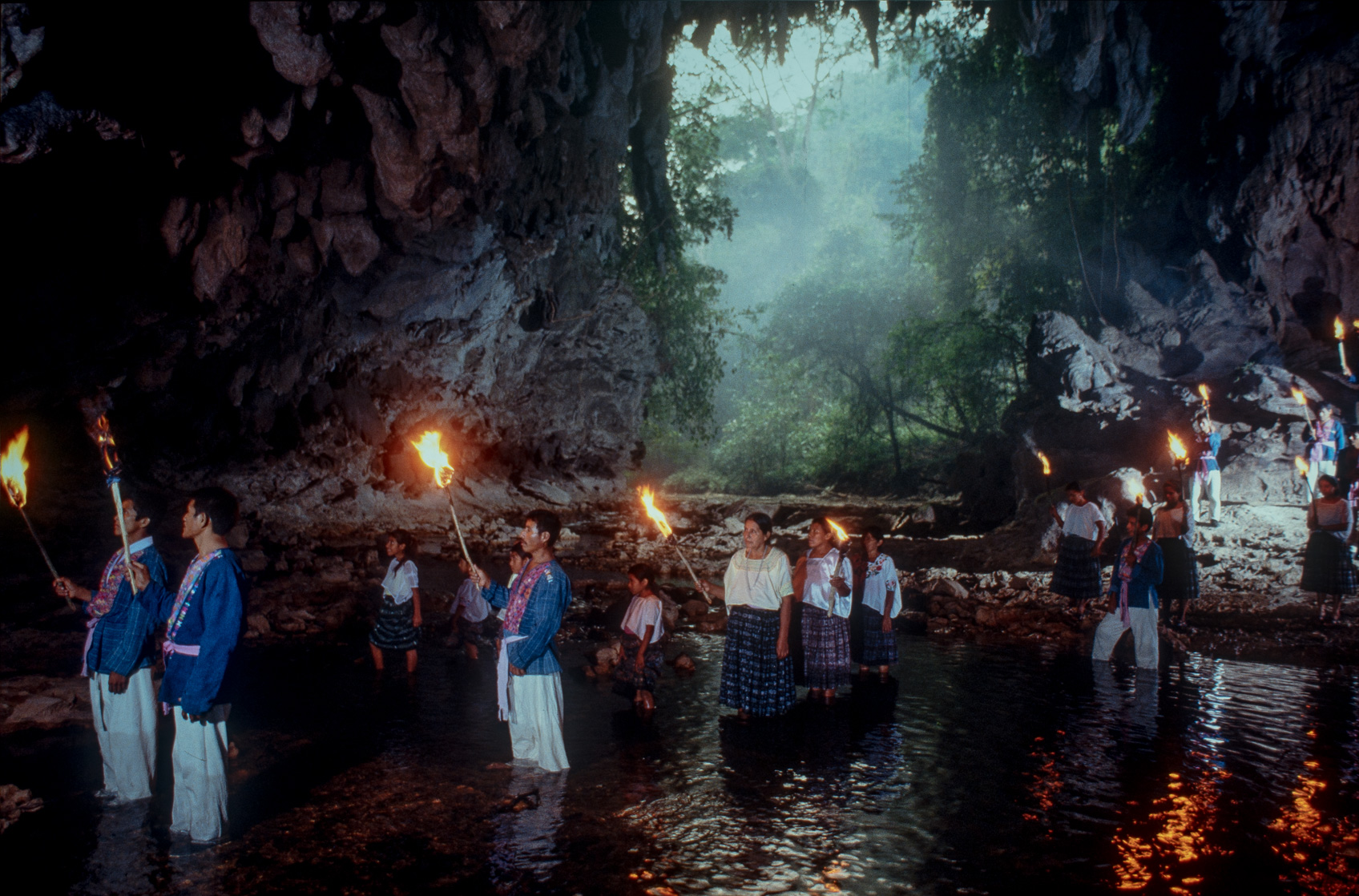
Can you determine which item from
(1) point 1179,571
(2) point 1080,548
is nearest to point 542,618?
(2) point 1080,548

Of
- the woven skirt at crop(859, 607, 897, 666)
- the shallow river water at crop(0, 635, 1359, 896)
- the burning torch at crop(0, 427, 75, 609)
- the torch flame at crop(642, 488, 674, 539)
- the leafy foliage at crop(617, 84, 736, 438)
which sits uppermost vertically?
the leafy foliage at crop(617, 84, 736, 438)

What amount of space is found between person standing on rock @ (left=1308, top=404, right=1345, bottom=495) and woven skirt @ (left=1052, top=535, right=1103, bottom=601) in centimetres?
715

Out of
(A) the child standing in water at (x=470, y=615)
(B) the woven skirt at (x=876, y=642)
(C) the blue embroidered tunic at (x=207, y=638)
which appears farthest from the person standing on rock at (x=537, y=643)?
(B) the woven skirt at (x=876, y=642)

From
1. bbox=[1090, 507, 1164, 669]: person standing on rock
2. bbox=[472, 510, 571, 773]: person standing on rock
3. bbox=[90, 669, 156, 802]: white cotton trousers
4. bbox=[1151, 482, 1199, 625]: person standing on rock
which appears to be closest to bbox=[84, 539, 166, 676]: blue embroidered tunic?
bbox=[90, 669, 156, 802]: white cotton trousers

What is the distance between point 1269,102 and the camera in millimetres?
19125

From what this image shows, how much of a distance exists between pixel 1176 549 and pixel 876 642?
5.48 m

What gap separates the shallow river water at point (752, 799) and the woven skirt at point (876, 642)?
616 millimetres

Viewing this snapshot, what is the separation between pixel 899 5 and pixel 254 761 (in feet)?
80.0

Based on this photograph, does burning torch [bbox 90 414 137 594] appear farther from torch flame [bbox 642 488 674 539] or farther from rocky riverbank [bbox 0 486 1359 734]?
torch flame [bbox 642 488 674 539]

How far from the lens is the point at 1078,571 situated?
11219 mm

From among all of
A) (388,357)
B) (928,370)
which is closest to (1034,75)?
(928,370)

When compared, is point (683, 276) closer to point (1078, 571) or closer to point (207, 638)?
point (1078, 571)

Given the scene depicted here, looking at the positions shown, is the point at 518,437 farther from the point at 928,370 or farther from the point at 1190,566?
the point at 1190,566

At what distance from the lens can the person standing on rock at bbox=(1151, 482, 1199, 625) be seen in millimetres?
10766
